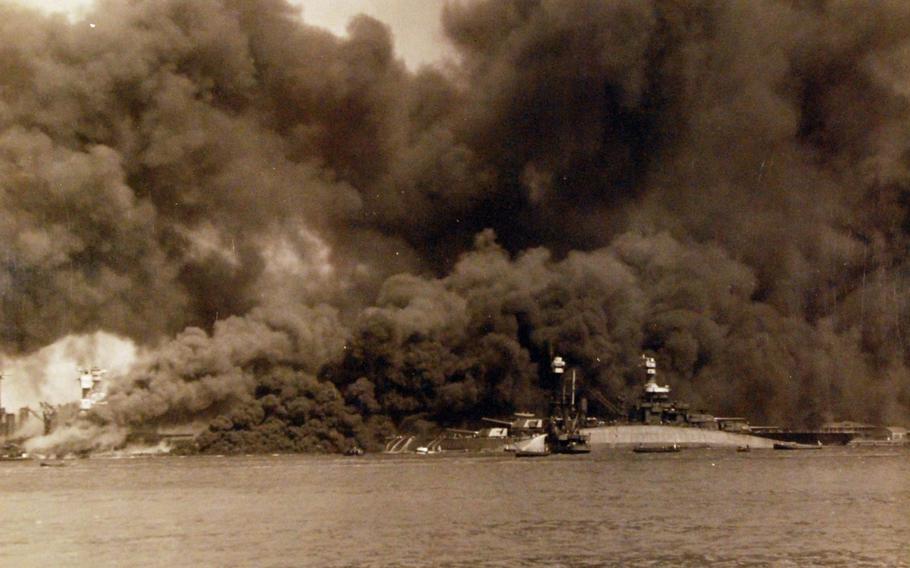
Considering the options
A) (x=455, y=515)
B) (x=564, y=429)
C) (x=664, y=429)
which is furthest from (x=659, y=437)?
(x=455, y=515)

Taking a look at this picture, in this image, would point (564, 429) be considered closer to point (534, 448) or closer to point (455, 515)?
point (534, 448)

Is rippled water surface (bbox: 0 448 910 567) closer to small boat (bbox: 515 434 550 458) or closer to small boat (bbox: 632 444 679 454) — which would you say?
small boat (bbox: 515 434 550 458)

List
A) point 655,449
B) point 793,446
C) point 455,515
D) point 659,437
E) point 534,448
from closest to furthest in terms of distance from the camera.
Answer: point 455,515 < point 534,448 < point 655,449 < point 659,437 < point 793,446

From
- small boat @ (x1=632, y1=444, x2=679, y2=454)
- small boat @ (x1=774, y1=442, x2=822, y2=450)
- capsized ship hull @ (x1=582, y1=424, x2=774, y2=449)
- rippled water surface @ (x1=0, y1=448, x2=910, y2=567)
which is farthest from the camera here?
small boat @ (x1=774, y1=442, x2=822, y2=450)

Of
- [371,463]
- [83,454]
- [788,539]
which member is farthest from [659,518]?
[83,454]

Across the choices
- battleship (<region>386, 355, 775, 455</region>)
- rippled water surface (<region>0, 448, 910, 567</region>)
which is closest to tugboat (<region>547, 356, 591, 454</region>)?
battleship (<region>386, 355, 775, 455</region>)

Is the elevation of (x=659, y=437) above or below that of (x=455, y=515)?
above

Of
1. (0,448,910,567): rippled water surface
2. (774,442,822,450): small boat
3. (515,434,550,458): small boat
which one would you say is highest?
(774,442,822,450): small boat
